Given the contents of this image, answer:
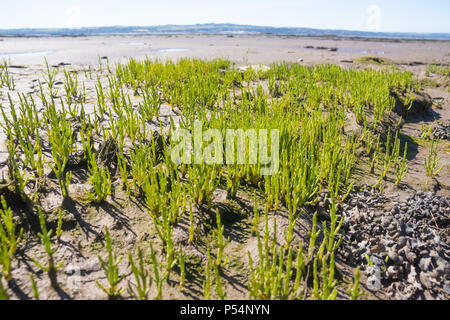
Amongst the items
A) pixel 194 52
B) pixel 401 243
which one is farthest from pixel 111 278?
pixel 194 52

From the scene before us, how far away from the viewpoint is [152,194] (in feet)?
6.47

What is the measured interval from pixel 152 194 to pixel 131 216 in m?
0.34

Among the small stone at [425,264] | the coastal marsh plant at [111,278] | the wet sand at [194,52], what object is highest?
the wet sand at [194,52]

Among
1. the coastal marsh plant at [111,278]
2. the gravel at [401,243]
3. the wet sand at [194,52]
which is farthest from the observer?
the wet sand at [194,52]

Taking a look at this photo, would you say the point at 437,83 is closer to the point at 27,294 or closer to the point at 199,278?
the point at 199,278

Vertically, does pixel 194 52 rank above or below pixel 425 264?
above
